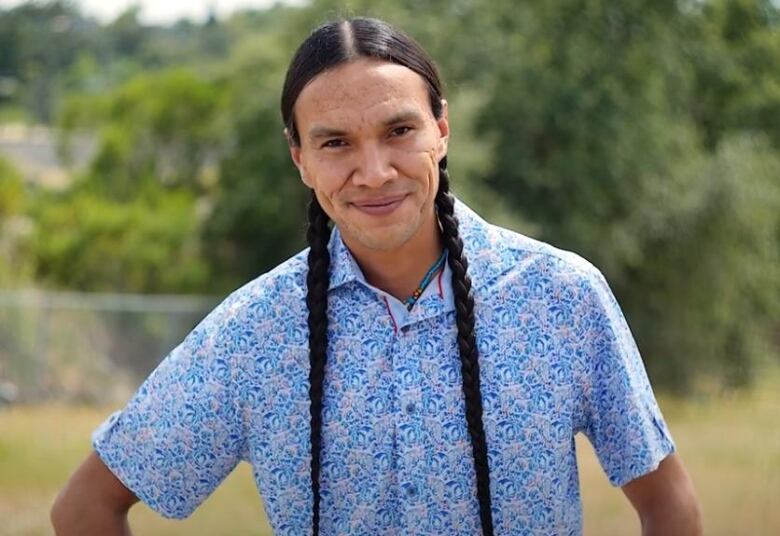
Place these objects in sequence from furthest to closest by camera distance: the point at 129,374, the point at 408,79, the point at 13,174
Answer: the point at 13,174, the point at 129,374, the point at 408,79

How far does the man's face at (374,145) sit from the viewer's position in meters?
2.09

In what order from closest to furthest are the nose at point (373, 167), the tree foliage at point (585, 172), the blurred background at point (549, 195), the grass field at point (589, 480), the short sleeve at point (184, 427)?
the nose at point (373, 167), the short sleeve at point (184, 427), the grass field at point (589, 480), the blurred background at point (549, 195), the tree foliage at point (585, 172)

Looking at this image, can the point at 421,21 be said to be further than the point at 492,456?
Yes

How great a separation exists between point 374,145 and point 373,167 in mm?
42

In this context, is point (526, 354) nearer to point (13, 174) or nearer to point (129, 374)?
point (129, 374)

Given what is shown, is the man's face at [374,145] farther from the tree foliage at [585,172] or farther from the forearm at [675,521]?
the tree foliage at [585,172]

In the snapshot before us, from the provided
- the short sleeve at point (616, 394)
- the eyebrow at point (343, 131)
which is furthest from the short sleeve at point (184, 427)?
the short sleeve at point (616, 394)

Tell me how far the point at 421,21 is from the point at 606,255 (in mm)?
4328

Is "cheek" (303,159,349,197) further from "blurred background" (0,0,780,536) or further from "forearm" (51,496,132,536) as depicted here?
"blurred background" (0,0,780,536)

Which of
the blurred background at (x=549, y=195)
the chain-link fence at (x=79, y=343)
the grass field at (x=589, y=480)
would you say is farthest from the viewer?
the blurred background at (x=549, y=195)

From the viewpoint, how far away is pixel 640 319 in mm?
18547

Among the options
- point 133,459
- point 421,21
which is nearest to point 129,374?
point 421,21

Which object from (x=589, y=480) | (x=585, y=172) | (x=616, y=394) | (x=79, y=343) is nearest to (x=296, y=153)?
(x=616, y=394)

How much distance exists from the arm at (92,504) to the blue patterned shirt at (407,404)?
3 cm
